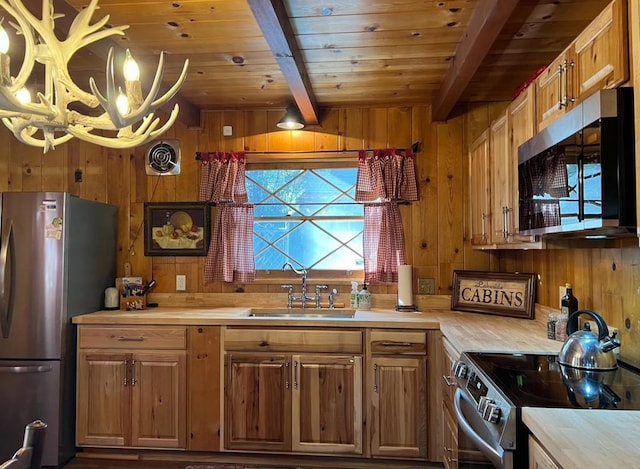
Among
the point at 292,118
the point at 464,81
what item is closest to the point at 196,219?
the point at 292,118

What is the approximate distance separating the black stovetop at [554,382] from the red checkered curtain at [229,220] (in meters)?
1.87

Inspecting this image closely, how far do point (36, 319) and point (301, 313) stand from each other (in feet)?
5.48

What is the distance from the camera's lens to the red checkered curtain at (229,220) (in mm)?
3162

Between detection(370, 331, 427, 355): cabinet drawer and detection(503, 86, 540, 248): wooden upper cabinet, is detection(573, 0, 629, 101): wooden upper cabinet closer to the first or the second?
detection(503, 86, 540, 248): wooden upper cabinet

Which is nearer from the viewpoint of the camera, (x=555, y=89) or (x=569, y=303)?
(x=555, y=89)

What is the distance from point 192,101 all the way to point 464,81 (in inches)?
74.3

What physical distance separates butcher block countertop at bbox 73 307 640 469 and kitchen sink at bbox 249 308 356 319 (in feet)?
0.38

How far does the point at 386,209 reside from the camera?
3.08 metres

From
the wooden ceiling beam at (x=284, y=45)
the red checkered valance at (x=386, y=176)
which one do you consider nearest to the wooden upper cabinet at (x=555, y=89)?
the wooden ceiling beam at (x=284, y=45)

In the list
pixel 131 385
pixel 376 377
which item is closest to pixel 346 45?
pixel 376 377

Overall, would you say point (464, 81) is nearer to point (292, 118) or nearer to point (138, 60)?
point (292, 118)

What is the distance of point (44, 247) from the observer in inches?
102

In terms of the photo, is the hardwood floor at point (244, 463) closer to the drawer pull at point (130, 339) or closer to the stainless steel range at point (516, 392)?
the drawer pull at point (130, 339)

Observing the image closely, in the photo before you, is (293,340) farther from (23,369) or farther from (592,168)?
(592,168)
